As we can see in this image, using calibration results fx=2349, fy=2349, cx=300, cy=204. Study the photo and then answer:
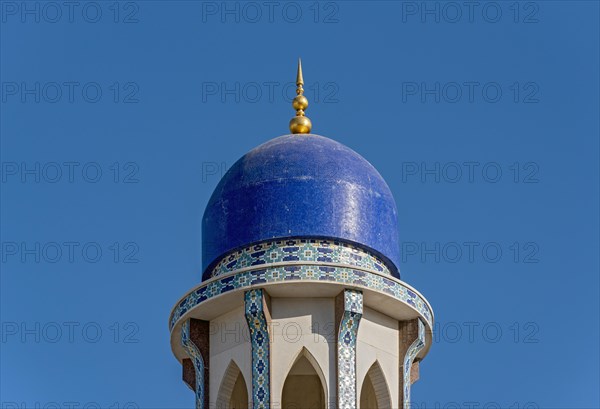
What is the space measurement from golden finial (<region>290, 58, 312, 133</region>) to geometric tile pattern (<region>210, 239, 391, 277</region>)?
8.79 ft

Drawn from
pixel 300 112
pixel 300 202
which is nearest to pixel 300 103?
pixel 300 112

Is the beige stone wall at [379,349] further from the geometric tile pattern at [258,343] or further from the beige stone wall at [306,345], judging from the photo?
the geometric tile pattern at [258,343]

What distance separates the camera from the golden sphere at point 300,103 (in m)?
35.2

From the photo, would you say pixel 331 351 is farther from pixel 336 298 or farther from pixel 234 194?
pixel 234 194

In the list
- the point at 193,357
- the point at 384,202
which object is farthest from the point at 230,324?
the point at 384,202

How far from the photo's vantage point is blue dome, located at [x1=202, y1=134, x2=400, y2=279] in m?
33.1

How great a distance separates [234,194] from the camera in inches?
1328

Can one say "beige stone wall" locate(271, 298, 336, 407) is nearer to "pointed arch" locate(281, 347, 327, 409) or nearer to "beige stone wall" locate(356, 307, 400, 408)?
"beige stone wall" locate(356, 307, 400, 408)

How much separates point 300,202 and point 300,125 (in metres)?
2.09

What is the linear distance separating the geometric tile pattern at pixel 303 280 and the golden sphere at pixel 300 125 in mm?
3242

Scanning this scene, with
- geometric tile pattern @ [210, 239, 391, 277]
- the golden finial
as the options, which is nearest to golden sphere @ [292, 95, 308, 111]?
the golden finial

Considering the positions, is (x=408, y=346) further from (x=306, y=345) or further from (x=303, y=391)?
(x=303, y=391)

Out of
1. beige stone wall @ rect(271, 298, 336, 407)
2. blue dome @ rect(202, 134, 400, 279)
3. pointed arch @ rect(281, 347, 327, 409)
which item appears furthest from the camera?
pointed arch @ rect(281, 347, 327, 409)

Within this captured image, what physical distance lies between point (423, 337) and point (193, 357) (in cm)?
329
